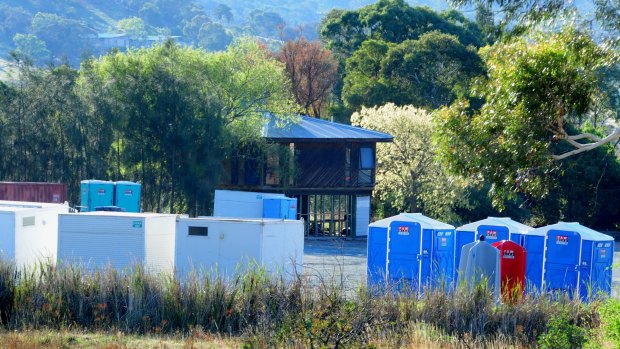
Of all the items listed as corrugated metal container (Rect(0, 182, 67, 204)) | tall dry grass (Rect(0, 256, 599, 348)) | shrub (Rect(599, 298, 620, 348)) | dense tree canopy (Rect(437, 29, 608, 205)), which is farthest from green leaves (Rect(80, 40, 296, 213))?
shrub (Rect(599, 298, 620, 348))

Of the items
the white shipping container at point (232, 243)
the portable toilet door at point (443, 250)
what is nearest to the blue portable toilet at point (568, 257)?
the portable toilet door at point (443, 250)

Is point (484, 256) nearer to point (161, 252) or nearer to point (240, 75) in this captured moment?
point (161, 252)

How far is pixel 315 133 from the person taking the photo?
43.5 m

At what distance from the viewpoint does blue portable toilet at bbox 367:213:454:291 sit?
2088 centimetres

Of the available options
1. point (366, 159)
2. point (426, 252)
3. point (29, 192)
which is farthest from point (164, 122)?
point (426, 252)

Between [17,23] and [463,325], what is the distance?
19821cm

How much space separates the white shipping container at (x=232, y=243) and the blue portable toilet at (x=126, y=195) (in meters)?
14.1

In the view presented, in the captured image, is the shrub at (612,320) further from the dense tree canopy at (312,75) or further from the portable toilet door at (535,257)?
the dense tree canopy at (312,75)

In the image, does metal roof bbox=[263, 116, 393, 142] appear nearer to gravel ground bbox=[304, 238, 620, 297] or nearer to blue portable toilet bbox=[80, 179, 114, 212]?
gravel ground bbox=[304, 238, 620, 297]

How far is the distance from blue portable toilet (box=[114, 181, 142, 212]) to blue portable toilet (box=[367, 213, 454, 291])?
37.3ft

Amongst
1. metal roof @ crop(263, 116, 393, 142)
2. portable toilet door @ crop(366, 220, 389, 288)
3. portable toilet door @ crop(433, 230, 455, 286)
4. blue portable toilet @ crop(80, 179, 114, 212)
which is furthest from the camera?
metal roof @ crop(263, 116, 393, 142)

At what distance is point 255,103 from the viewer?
143 ft

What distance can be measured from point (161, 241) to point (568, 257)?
8.94m

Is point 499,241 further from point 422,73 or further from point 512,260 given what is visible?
point 422,73
